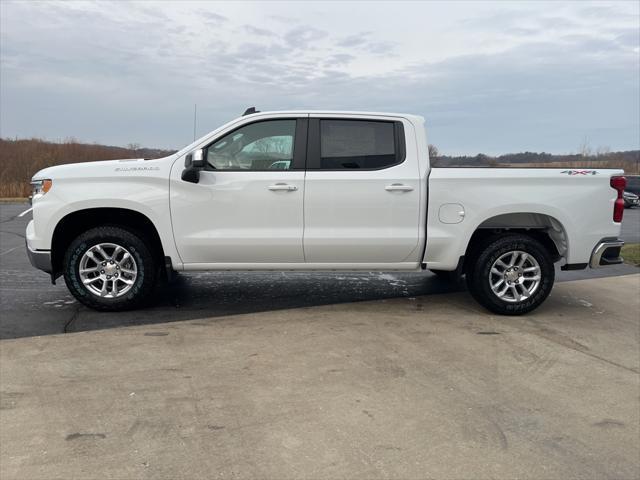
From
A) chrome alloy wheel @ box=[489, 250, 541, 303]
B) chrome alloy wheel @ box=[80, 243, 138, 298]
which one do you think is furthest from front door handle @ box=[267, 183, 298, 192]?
chrome alloy wheel @ box=[489, 250, 541, 303]

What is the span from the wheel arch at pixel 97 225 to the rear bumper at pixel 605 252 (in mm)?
4475

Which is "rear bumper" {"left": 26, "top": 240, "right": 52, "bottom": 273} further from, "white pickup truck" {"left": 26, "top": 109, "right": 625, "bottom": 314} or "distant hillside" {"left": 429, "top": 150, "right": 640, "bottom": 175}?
"distant hillside" {"left": 429, "top": 150, "right": 640, "bottom": 175}

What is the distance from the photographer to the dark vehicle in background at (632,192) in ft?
84.5

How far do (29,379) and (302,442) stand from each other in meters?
2.15

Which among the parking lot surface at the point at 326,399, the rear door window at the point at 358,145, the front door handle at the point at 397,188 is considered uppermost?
the rear door window at the point at 358,145

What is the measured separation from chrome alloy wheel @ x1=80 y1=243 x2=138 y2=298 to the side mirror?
978 millimetres

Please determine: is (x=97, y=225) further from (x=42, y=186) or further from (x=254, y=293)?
(x=254, y=293)

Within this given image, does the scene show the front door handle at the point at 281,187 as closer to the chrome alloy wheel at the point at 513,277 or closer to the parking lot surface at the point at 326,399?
the parking lot surface at the point at 326,399

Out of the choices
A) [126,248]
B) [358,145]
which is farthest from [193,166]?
[358,145]

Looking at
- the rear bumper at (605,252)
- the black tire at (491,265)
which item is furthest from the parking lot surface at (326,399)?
the rear bumper at (605,252)

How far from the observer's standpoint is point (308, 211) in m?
5.82

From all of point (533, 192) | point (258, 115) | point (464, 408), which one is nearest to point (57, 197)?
point (258, 115)

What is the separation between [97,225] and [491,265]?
4097mm

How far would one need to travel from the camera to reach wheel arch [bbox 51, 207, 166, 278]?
584 cm
